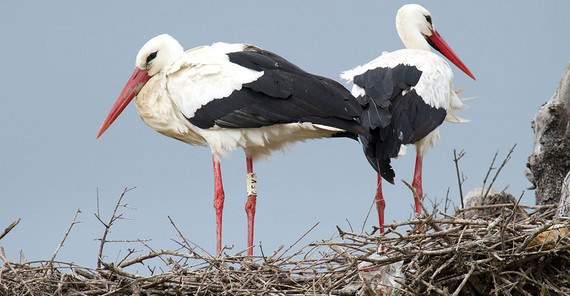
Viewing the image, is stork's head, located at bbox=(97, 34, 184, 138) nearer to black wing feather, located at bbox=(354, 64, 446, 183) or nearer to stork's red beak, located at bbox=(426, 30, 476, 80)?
black wing feather, located at bbox=(354, 64, 446, 183)

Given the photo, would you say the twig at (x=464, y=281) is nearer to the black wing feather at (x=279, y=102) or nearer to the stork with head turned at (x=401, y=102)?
the stork with head turned at (x=401, y=102)

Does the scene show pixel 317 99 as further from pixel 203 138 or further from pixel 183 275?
pixel 183 275

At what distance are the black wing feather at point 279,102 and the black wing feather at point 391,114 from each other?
18cm

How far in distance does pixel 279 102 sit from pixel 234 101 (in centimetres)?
38

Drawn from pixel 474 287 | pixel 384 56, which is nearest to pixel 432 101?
pixel 384 56

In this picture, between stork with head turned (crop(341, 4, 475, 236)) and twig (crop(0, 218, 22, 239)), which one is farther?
stork with head turned (crop(341, 4, 475, 236))

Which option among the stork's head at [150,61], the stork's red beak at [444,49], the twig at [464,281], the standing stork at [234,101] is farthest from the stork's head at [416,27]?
the twig at [464,281]

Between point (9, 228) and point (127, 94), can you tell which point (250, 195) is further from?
point (9, 228)

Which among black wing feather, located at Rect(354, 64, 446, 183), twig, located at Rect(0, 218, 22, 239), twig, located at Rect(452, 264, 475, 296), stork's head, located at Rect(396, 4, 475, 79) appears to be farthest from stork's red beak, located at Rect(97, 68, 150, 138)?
twig, located at Rect(452, 264, 475, 296)

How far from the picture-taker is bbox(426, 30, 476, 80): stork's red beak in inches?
386

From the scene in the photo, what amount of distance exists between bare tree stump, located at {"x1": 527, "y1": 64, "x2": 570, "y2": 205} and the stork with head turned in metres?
0.74

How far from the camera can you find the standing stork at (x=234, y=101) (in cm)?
747

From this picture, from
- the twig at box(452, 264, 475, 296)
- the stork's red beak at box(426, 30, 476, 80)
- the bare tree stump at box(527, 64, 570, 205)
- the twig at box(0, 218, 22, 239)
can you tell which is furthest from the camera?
the stork's red beak at box(426, 30, 476, 80)

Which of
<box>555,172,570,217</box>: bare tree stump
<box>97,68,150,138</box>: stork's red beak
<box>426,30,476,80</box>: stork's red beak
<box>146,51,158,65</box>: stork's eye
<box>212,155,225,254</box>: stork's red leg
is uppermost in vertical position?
<box>426,30,476,80</box>: stork's red beak
